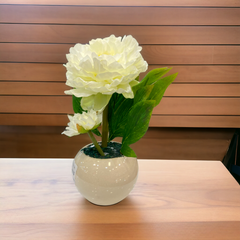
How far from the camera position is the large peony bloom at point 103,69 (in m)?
0.53

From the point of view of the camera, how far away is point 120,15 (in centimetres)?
198

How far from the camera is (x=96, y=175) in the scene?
639 millimetres

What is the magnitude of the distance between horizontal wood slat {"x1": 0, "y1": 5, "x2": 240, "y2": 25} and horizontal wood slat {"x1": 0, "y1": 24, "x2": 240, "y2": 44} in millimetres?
43

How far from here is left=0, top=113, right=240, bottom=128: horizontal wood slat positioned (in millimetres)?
2156

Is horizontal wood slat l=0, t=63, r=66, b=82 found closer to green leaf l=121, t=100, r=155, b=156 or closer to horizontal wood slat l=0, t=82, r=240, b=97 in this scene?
horizontal wood slat l=0, t=82, r=240, b=97

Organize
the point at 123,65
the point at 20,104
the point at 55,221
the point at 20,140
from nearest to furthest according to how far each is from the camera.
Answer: the point at 123,65 < the point at 55,221 < the point at 20,104 < the point at 20,140

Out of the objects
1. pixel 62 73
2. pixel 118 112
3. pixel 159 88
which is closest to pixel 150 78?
pixel 159 88

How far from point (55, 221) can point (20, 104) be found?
5.75 ft

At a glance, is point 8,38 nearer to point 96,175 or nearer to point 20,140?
point 20,140

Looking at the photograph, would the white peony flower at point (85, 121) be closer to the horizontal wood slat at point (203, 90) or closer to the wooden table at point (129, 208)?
the wooden table at point (129, 208)


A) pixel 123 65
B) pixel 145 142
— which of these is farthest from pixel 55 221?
pixel 145 142

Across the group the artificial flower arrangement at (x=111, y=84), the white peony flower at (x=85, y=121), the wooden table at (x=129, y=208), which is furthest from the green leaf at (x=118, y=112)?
the wooden table at (x=129, y=208)

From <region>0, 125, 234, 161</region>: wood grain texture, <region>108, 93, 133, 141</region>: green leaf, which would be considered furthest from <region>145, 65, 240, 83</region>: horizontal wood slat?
<region>108, 93, 133, 141</region>: green leaf

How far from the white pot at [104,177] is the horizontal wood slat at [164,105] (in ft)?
4.96
